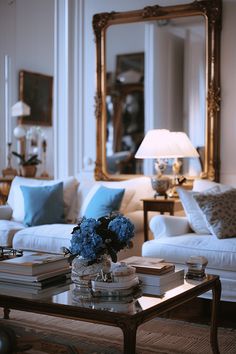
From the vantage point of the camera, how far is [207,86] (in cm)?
507

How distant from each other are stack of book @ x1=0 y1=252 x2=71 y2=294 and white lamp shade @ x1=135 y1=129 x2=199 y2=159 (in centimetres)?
197

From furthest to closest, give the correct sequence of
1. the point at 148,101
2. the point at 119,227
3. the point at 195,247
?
1. the point at 148,101
2. the point at 195,247
3. the point at 119,227

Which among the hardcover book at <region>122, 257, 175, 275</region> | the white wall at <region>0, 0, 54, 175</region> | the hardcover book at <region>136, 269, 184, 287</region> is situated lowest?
the hardcover book at <region>136, 269, 184, 287</region>

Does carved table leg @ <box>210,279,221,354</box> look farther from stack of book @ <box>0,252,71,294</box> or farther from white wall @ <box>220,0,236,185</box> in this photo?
white wall @ <box>220,0,236,185</box>

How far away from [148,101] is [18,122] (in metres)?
2.45

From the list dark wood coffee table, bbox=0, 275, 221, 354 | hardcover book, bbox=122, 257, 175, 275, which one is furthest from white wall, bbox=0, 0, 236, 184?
dark wood coffee table, bbox=0, 275, 221, 354

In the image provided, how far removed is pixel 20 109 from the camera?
6.87 metres

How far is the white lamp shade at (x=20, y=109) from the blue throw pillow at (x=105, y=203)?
2.49 metres

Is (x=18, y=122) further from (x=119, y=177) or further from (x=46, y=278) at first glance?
(x=46, y=278)

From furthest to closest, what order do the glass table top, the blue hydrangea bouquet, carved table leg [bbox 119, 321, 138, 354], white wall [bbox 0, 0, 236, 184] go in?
1. white wall [bbox 0, 0, 236, 184]
2. the blue hydrangea bouquet
3. the glass table top
4. carved table leg [bbox 119, 321, 138, 354]

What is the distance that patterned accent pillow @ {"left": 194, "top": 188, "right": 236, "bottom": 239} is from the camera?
12.9 ft

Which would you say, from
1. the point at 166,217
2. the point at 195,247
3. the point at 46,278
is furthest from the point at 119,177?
the point at 46,278

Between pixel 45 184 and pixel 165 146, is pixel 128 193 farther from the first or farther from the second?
pixel 45 184

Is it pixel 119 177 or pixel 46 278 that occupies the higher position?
pixel 119 177
